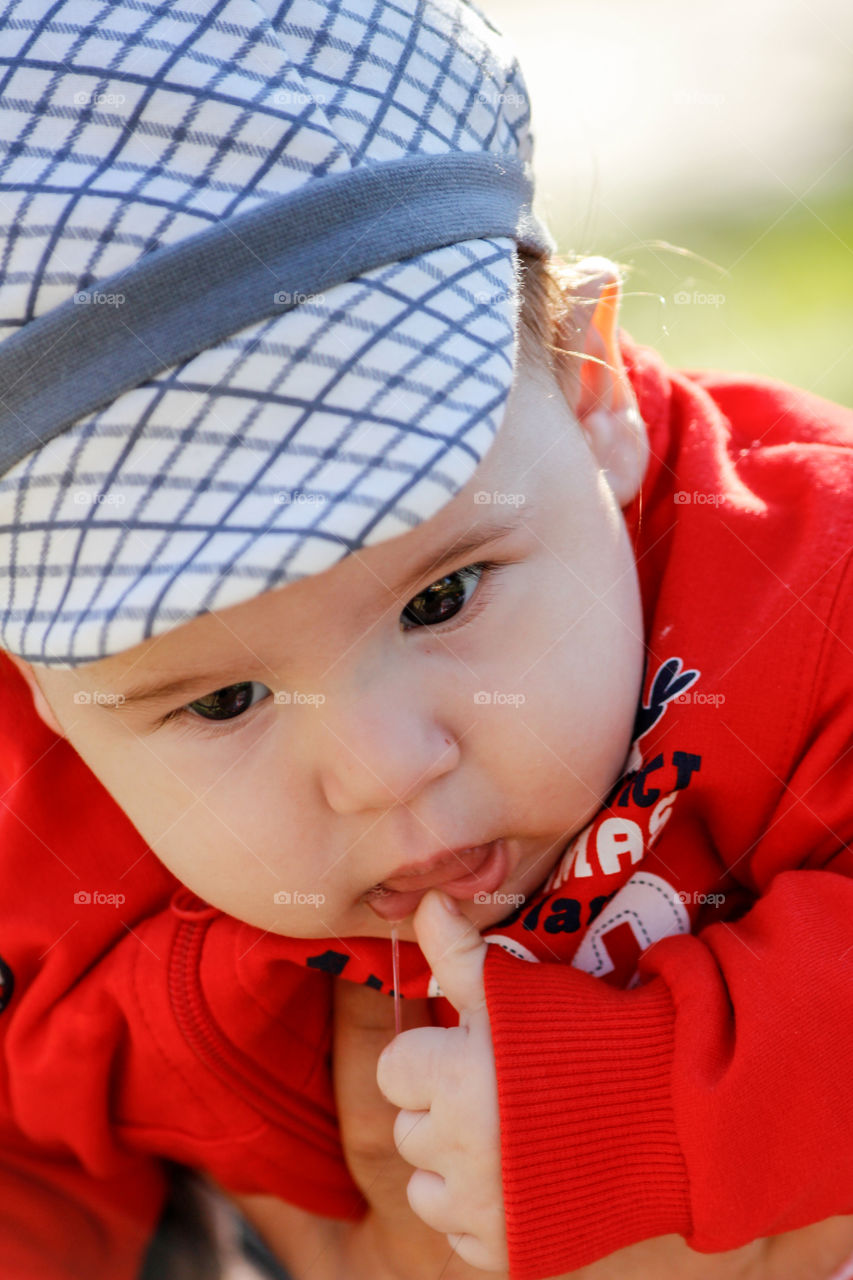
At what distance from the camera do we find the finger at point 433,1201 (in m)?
0.93

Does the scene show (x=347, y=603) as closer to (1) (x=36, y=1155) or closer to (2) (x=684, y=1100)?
(2) (x=684, y=1100)

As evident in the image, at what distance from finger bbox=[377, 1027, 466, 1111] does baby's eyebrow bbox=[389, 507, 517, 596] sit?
37 centimetres

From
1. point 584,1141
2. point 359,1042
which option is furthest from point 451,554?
point 359,1042

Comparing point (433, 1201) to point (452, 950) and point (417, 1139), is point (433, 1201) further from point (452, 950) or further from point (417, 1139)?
point (452, 950)

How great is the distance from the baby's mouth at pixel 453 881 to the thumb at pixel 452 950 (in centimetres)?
1

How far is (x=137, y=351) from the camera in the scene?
2.35 feet

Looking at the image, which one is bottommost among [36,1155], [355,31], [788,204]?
[36,1155]

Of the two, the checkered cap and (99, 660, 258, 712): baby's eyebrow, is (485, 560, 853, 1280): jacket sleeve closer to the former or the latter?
(99, 660, 258, 712): baby's eyebrow

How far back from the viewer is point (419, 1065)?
95cm

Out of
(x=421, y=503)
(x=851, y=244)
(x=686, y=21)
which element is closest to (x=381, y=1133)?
(x=421, y=503)

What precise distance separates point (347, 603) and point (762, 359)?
144cm

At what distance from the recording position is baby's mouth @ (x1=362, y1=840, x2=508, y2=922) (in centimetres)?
93

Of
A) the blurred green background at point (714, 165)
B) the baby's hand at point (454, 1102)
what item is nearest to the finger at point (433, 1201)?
the baby's hand at point (454, 1102)

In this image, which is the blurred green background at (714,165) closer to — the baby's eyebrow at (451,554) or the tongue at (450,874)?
the baby's eyebrow at (451,554)
